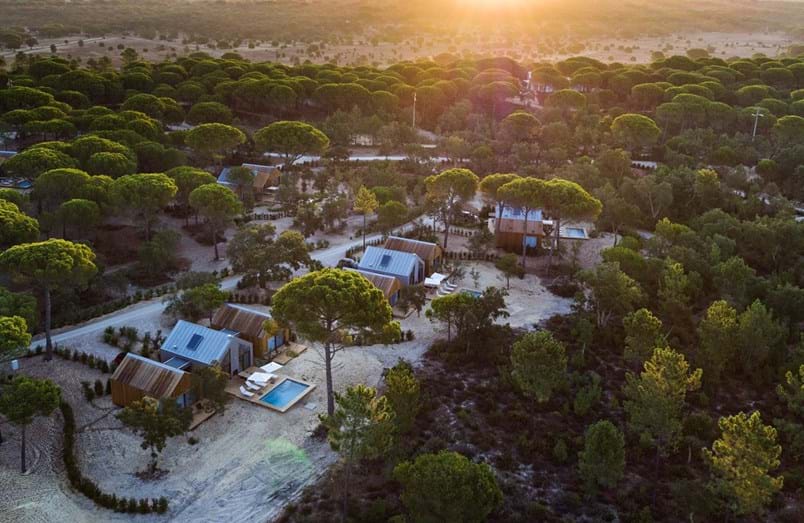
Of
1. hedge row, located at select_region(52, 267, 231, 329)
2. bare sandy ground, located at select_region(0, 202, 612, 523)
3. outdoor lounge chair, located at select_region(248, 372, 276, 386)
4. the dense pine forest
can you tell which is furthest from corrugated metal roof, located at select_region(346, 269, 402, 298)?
hedge row, located at select_region(52, 267, 231, 329)

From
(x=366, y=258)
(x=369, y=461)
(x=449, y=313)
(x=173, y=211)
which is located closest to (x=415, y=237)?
(x=366, y=258)

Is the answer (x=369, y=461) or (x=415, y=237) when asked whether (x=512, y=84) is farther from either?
(x=369, y=461)

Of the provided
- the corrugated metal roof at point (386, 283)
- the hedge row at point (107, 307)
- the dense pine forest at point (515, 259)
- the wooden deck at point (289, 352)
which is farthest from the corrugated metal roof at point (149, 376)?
the corrugated metal roof at point (386, 283)

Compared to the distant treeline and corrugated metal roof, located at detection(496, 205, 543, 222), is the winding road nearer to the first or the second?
corrugated metal roof, located at detection(496, 205, 543, 222)

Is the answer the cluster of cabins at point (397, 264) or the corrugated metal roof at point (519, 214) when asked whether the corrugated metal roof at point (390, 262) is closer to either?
the cluster of cabins at point (397, 264)

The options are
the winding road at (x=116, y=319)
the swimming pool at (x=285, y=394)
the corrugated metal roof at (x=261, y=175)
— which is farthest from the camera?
the corrugated metal roof at (x=261, y=175)

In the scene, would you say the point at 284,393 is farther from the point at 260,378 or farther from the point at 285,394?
the point at 260,378
